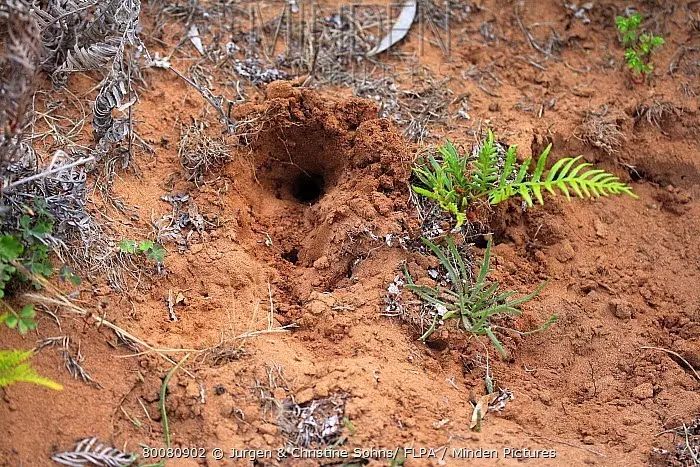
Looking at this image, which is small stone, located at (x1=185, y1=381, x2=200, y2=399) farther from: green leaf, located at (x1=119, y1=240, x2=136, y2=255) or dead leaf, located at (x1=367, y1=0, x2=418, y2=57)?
dead leaf, located at (x1=367, y1=0, x2=418, y2=57)

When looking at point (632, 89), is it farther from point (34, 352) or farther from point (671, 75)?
point (34, 352)

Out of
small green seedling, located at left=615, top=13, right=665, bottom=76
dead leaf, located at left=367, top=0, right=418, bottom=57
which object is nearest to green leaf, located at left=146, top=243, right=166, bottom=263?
dead leaf, located at left=367, top=0, right=418, bottom=57

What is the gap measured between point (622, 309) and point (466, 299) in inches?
27.6

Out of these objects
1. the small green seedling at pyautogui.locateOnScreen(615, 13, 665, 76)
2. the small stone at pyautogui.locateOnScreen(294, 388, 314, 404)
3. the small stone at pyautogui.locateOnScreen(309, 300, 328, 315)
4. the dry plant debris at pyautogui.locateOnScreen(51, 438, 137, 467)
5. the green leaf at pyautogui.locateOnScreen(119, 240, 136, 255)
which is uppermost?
the small green seedling at pyautogui.locateOnScreen(615, 13, 665, 76)

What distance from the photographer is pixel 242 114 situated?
10.9 ft

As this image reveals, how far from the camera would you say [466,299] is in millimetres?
2895

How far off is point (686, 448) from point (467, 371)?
780mm

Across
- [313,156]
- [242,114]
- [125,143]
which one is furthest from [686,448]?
[125,143]

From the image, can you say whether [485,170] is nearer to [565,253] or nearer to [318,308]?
[565,253]

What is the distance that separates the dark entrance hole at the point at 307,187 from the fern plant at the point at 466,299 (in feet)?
2.18

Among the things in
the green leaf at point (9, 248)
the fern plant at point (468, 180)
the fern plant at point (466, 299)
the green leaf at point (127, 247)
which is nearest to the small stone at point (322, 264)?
the fern plant at point (466, 299)

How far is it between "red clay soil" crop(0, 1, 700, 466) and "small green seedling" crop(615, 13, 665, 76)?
9 cm

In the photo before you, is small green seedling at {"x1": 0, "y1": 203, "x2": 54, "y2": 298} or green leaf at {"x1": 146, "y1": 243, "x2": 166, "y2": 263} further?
green leaf at {"x1": 146, "y1": 243, "x2": 166, "y2": 263}

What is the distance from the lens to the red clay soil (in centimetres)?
252
